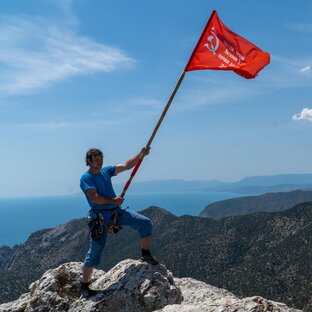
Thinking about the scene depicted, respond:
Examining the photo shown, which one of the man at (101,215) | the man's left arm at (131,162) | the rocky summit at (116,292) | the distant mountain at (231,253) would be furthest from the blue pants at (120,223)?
the distant mountain at (231,253)

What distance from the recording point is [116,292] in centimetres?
1162

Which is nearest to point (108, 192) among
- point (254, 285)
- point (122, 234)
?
point (254, 285)

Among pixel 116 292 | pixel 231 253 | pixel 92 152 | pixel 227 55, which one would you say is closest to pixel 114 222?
pixel 116 292

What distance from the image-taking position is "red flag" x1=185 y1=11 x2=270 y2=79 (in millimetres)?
13922

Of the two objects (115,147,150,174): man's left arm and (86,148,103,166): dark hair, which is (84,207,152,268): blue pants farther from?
(86,148,103,166): dark hair

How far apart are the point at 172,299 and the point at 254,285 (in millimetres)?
86586

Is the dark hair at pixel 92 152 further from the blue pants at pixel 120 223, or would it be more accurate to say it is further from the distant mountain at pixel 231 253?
the distant mountain at pixel 231 253

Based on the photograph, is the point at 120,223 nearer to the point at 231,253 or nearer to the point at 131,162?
the point at 131,162

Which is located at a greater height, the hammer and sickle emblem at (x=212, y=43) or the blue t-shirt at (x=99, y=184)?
the hammer and sickle emblem at (x=212, y=43)

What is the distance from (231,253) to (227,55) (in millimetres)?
114354

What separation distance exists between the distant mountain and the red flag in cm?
7052

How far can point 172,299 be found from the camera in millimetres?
11656

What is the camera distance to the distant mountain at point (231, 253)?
94.6 metres

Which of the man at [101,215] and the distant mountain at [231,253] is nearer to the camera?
the man at [101,215]
